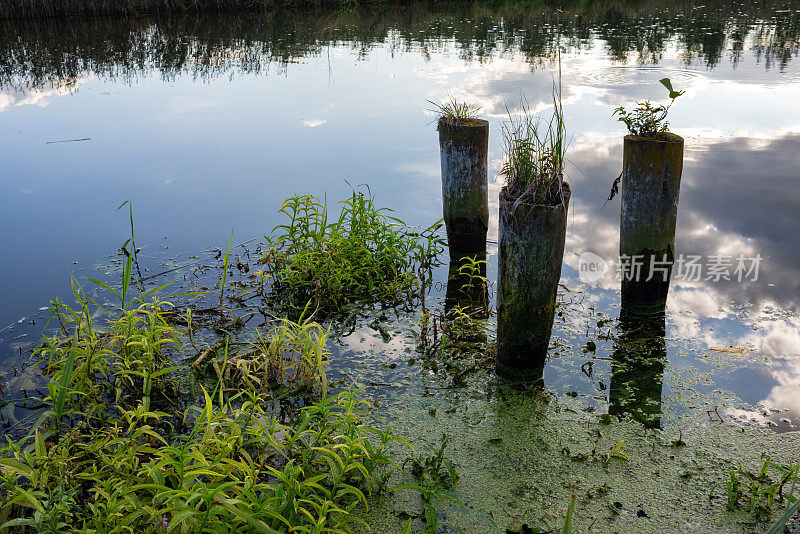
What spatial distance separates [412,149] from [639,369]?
4595 mm

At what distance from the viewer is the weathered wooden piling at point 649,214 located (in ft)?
11.0

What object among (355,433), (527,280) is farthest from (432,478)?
(527,280)

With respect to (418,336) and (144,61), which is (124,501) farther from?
(144,61)

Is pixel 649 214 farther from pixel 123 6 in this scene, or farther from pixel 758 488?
pixel 123 6

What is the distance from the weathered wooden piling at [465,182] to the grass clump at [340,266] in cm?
20

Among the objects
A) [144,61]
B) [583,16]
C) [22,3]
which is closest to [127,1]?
[22,3]

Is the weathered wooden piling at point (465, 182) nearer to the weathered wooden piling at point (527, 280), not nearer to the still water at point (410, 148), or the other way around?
the still water at point (410, 148)

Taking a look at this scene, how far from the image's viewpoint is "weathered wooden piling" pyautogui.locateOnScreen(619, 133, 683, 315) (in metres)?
3.34

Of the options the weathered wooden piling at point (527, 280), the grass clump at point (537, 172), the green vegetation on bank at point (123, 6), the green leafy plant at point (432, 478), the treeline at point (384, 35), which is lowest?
the green leafy plant at point (432, 478)

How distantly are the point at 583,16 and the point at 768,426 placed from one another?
1651 cm

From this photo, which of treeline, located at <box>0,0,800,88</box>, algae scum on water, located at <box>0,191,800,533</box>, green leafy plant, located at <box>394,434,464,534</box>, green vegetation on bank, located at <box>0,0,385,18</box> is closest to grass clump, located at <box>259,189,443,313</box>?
algae scum on water, located at <box>0,191,800,533</box>

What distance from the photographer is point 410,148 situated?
7.29 m

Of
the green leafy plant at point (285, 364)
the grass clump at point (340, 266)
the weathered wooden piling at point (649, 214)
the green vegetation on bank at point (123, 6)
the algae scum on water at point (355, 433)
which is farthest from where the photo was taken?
the green vegetation on bank at point (123, 6)

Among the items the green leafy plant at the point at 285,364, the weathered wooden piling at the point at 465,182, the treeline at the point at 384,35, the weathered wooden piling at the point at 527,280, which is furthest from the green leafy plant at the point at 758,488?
the treeline at the point at 384,35
